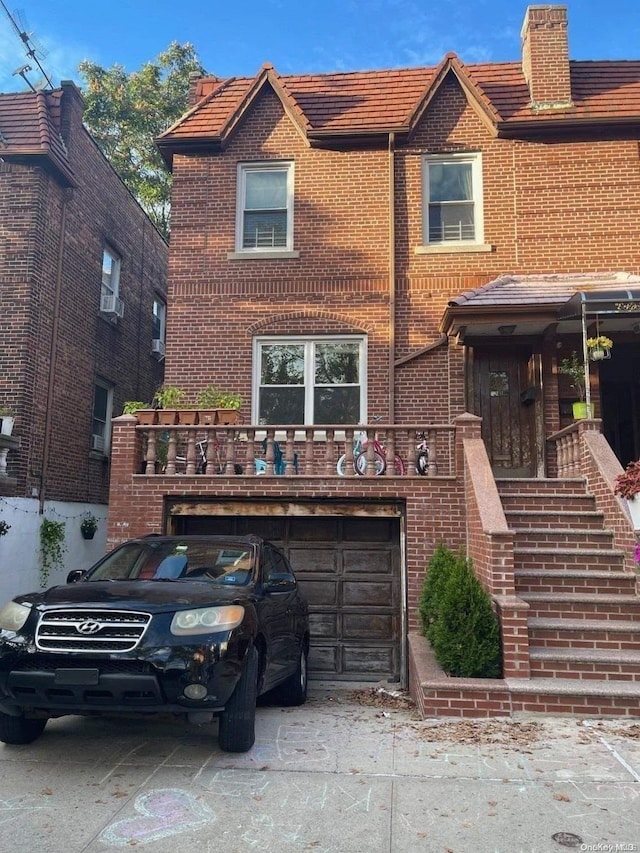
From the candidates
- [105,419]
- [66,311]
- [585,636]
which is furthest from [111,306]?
[585,636]

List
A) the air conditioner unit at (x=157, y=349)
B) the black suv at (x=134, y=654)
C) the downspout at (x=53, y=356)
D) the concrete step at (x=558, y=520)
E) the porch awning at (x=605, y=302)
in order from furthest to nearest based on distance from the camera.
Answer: the air conditioner unit at (x=157, y=349), the downspout at (x=53, y=356), the porch awning at (x=605, y=302), the concrete step at (x=558, y=520), the black suv at (x=134, y=654)

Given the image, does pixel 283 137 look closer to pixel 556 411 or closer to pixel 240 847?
pixel 556 411

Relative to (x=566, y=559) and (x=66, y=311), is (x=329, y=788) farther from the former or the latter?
(x=66, y=311)

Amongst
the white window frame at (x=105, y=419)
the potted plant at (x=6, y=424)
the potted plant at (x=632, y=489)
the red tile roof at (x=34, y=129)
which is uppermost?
the red tile roof at (x=34, y=129)

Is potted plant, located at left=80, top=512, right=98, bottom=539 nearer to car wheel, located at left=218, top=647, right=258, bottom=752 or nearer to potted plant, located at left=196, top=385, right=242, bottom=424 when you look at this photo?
potted plant, located at left=196, top=385, right=242, bottom=424

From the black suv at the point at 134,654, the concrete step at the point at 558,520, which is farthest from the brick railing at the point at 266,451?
the black suv at the point at 134,654

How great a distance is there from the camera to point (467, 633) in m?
5.96

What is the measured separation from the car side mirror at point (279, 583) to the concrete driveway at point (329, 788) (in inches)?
44.8

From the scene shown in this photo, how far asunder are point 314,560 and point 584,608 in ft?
13.0

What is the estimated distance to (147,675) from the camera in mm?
4258

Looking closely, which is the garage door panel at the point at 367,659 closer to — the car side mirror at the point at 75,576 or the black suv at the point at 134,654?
the black suv at the point at 134,654

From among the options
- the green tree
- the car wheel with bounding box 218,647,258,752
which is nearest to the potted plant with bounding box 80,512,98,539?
the car wheel with bounding box 218,647,258,752

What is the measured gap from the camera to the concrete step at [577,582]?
6.95 m

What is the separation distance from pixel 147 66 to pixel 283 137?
15370 millimetres
